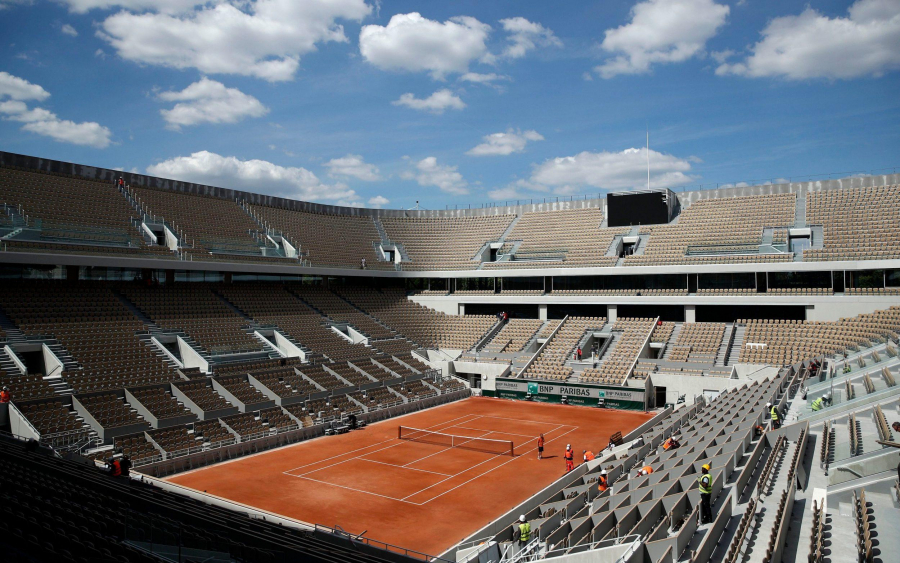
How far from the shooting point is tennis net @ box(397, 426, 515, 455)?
30.8m

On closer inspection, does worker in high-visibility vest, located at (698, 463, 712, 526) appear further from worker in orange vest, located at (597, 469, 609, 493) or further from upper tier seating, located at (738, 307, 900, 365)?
upper tier seating, located at (738, 307, 900, 365)

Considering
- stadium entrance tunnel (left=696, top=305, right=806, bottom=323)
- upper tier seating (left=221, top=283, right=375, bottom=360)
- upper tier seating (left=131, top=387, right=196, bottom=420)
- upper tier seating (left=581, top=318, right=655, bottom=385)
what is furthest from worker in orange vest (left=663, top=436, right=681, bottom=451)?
upper tier seating (left=221, top=283, right=375, bottom=360)

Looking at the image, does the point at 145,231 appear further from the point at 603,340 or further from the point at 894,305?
the point at 894,305

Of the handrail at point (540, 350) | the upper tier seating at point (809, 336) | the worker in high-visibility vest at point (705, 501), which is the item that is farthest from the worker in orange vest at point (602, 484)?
the handrail at point (540, 350)

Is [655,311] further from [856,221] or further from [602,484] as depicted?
[602,484]

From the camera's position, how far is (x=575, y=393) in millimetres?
41969

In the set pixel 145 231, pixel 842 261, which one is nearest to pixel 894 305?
pixel 842 261

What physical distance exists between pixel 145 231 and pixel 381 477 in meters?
27.8

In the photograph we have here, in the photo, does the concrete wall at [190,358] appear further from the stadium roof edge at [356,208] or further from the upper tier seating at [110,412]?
the stadium roof edge at [356,208]

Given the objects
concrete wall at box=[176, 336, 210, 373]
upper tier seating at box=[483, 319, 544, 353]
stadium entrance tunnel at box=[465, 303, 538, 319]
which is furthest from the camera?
stadium entrance tunnel at box=[465, 303, 538, 319]

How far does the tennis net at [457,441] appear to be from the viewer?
30784 millimetres

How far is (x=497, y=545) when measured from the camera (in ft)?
52.6

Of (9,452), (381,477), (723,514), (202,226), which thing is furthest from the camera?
(202,226)

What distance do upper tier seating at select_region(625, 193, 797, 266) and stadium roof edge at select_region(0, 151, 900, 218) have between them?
3.93 feet
